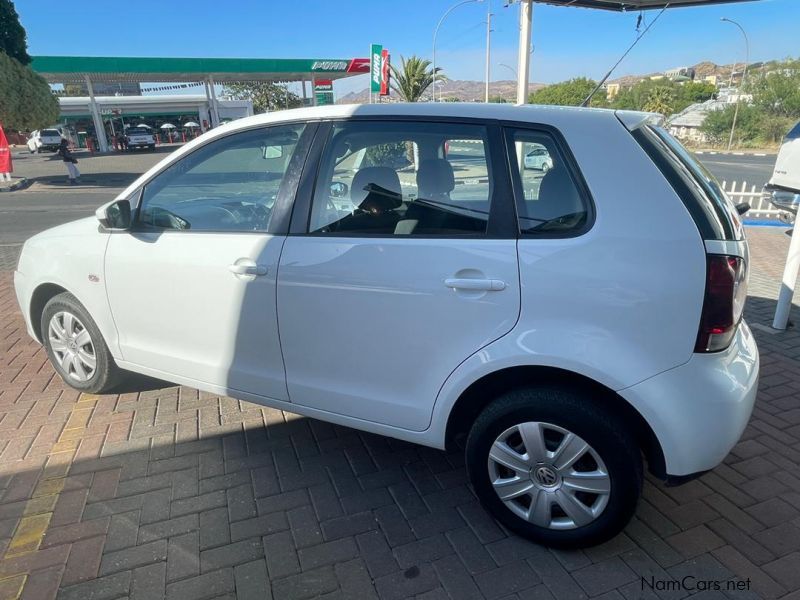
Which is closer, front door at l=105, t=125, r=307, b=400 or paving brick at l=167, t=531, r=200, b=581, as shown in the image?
paving brick at l=167, t=531, r=200, b=581

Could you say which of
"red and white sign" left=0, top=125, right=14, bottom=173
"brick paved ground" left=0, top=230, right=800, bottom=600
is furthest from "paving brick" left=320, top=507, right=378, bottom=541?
"red and white sign" left=0, top=125, right=14, bottom=173

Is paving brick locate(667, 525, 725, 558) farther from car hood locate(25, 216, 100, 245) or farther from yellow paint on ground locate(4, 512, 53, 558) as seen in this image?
car hood locate(25, 216, 100, 245)

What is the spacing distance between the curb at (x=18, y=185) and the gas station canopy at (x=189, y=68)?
14657 millimetres

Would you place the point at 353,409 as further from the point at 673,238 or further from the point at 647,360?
the point at 673,238

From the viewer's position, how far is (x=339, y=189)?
8.02ft

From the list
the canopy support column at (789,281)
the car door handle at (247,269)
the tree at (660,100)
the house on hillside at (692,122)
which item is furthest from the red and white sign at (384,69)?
the tree at (660,100)

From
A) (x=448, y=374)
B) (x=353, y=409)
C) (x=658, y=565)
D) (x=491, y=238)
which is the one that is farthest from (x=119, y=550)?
(x=658, y=565)

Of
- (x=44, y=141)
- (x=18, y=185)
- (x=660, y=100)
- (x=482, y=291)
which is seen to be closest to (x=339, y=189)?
(x=482, y=291)

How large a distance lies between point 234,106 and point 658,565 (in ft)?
181

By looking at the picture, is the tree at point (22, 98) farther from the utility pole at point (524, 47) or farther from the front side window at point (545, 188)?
the front side window at point (545, 188)

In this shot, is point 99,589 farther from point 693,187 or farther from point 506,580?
point 693,187

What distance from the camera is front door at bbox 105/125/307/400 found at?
255 cm

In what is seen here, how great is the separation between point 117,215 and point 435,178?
1.83 metres

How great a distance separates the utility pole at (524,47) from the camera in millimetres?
7898
